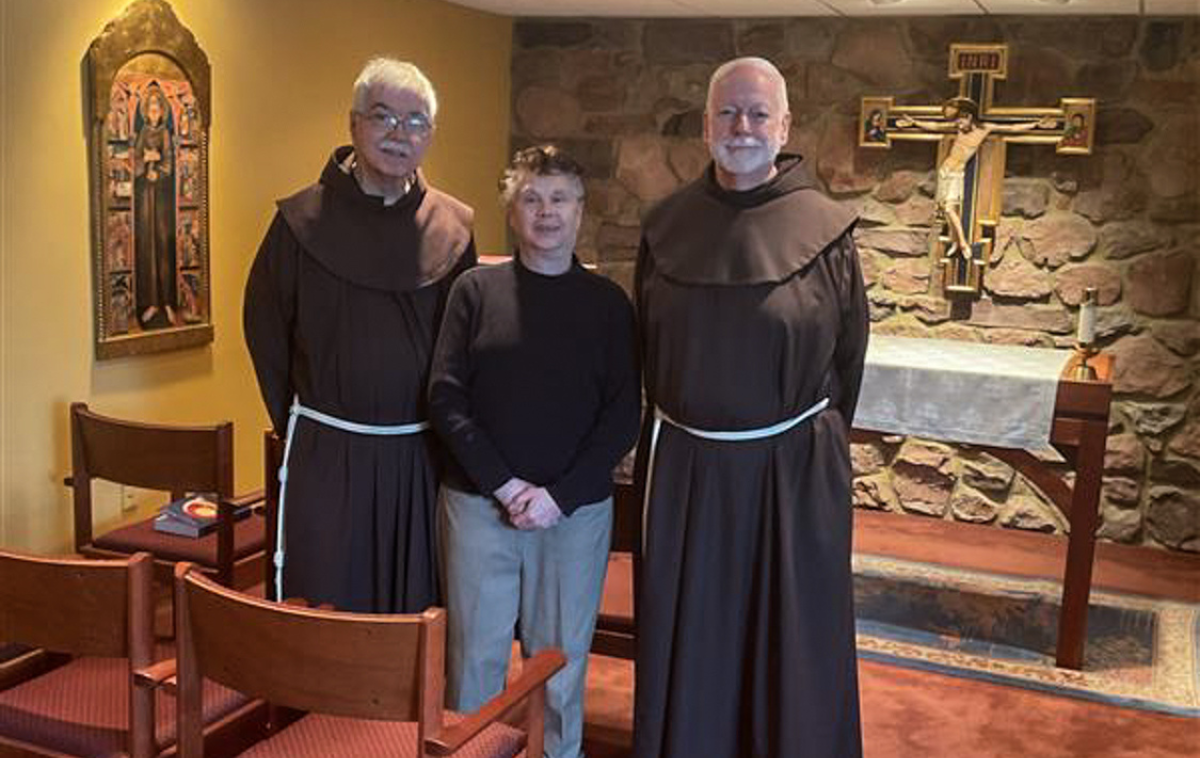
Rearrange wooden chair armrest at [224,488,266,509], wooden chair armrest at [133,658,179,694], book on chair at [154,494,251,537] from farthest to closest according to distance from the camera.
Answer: book on chair at [154,494,251,537], wooden chair armrest at [224,488,266,509], wooden chair armrest at [133,658,179,694]

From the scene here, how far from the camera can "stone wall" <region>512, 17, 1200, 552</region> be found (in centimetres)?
425

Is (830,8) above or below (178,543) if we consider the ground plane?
above

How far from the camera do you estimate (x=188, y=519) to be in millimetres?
3006

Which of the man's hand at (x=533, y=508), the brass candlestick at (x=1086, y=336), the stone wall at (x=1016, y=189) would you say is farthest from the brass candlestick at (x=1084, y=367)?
the man's hand at (x=533, y=508)

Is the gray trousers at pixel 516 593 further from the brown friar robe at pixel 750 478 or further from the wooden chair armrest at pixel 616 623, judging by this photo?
the wooden chair armrest at pixel 616 623

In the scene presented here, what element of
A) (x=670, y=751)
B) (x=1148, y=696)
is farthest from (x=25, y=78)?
(x=1148, y=696)

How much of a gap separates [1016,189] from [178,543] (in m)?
3.06

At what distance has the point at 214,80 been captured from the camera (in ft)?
11.8

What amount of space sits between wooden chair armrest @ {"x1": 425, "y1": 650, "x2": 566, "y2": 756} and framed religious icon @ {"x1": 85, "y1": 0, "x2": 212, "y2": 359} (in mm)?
1892

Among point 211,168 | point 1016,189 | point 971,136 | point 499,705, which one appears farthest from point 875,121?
point 499,705

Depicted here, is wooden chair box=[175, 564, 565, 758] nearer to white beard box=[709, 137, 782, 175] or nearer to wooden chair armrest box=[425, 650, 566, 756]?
wooden chair armrest box=[425, 650, 566, 756]

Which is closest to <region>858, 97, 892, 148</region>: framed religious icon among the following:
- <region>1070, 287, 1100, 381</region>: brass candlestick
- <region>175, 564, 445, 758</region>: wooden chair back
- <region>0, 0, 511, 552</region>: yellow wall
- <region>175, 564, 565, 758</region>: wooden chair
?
<region>1070, 287, 1100, 381</region>: brass candlestick

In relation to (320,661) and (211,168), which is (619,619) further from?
(211,168)

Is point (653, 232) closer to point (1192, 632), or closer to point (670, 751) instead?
point (670, 751)
